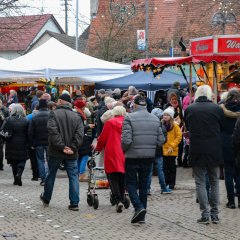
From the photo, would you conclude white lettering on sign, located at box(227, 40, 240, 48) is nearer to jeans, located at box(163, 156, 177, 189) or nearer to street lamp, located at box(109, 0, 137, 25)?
jeans, located at box(163, 156, 177, 189)

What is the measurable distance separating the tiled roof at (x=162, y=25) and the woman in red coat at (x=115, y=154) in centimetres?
3177

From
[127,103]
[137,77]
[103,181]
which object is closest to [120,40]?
[137,77]

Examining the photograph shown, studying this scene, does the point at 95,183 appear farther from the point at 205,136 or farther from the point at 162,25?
the point at 162,25

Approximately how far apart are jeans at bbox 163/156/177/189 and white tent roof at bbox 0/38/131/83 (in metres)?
7.21

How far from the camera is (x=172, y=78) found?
2269 centimetres

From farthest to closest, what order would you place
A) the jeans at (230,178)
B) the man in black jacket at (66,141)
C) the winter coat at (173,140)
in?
the winter coat at (173,140) → the jeans at (230,178) → the man in black jacket at (66,141)

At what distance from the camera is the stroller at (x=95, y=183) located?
11.8 metres

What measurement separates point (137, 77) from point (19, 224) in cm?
1278

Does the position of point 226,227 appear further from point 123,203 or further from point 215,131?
point 123,203

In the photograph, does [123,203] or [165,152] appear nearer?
[123,203]

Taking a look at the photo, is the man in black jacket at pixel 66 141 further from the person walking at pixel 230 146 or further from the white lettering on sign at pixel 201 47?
the white lettering on sign at pixel 201 47

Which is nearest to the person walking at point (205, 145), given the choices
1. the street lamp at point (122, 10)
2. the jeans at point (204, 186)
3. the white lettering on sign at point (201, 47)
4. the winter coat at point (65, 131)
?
the jeans at point (204, 186)

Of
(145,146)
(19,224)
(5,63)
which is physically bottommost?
(19,224)

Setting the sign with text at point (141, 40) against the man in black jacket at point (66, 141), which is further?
the sign with text at point (141, 40)
